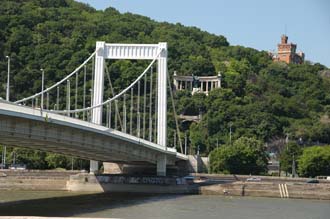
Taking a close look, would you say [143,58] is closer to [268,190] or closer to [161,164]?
[161,164]

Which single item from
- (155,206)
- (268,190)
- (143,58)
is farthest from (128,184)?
(155,206)

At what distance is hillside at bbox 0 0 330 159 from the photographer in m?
86.2

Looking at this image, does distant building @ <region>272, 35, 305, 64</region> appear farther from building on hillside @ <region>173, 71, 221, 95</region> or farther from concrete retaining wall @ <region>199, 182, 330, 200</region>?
concrete retaining wall @ <region>199, 182, 330, 200</region>

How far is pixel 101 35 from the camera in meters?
106

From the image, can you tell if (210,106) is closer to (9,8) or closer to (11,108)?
(9,8)

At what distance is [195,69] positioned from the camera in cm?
11100

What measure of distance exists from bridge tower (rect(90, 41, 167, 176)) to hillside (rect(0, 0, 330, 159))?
24.8 metres

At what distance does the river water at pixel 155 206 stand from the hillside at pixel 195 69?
3258 centimetres

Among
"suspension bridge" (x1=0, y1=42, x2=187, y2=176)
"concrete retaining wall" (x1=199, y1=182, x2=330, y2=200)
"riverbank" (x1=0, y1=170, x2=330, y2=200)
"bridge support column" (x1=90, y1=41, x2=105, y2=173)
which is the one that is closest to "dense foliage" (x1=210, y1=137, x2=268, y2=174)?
"suspension bridge" (x1=0, y1=42, x2=187, y2=176)

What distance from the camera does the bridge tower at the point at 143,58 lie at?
170 feet

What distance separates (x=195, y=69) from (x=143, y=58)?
192 ft

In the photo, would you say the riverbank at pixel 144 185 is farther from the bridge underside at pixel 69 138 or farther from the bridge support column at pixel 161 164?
the bridge underside at pixel 69 138

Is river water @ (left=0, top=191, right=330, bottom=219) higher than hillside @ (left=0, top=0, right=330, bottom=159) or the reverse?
the reverse

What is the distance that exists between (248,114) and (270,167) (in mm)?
13763
